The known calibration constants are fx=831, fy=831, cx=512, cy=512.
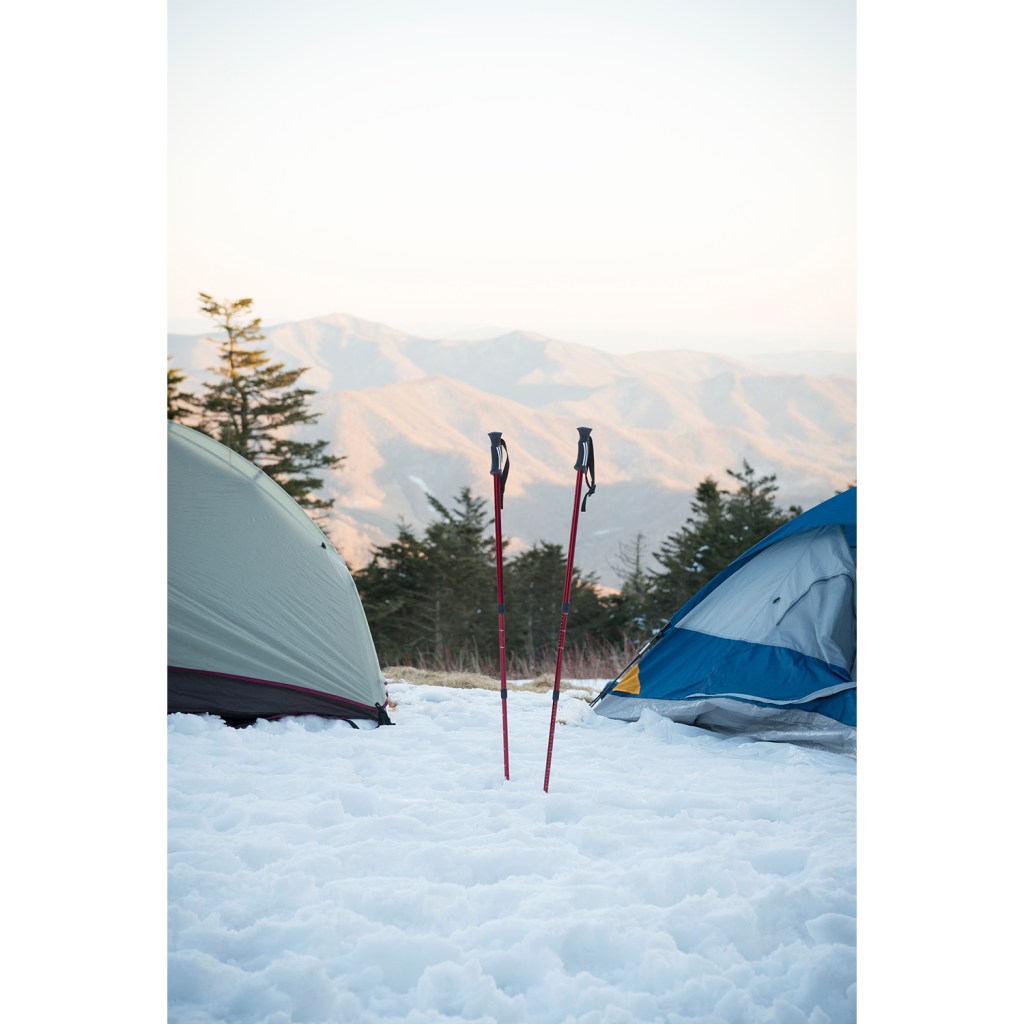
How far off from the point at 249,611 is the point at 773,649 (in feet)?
6.92

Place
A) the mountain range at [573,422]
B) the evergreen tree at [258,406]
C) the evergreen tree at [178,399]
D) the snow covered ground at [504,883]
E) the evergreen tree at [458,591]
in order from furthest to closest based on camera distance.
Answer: the mountain range at [573,422] → the evergreen tree at [258,406] → the evergreen tree at [178,399] → the evergreen tree at [458,591] → the snow covered ground at [504,883]

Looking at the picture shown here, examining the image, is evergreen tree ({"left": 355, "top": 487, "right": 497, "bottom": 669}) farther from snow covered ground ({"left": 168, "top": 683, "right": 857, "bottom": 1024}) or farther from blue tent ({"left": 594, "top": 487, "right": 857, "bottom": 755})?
snow covered ground ({"left": 168, "top": 683, "right": 857, "bottom": 1024})

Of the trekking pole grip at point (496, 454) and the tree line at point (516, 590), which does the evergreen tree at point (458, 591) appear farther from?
the trekking pole grip at point (496, 454)

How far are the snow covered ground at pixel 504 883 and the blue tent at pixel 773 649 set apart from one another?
0.23 meters

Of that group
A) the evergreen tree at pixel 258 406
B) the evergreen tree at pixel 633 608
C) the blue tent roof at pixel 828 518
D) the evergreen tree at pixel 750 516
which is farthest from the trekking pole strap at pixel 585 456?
the evergreen tree at pixel 258 406

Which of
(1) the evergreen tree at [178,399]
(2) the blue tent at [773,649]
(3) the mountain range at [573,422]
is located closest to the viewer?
(2) the blue tent at [773,649]

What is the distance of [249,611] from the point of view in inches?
133

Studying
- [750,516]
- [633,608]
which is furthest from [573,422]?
[633,608]

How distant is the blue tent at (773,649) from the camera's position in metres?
3.17

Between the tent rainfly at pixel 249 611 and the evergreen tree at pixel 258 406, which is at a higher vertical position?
the evergreen tree at pixel 258 406

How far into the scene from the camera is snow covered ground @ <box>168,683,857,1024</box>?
1428mm

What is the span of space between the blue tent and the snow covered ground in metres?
0.23
